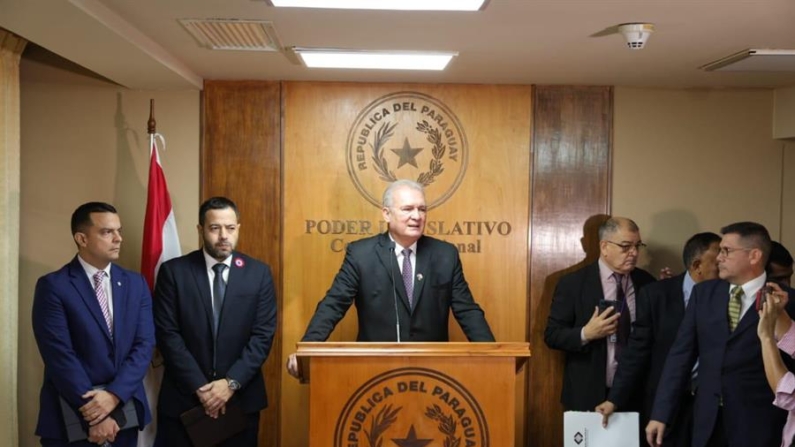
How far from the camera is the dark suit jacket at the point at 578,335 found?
4.89 m

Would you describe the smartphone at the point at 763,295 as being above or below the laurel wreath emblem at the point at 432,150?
below

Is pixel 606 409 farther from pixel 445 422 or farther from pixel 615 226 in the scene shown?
pixel 445 422

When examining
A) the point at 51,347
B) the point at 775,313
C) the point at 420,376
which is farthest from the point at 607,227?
the point at 51,347

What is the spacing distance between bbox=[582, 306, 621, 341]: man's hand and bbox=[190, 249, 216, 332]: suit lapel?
2.01m

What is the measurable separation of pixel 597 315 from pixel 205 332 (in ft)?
6.81

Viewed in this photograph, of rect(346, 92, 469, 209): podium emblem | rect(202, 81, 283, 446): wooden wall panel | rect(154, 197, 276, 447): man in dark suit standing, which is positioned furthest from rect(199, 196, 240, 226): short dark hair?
rect(346, 92, 469, 209): podium emblem

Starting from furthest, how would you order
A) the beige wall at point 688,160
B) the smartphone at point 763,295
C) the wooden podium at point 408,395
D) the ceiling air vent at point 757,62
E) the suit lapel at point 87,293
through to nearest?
1. the beige wall at point 688,160
2. the ceiling air vent at point 757,62
3. the suit lapel at point 87,293
4. the smartphone at point 763,295
5. the wooden podium at point 408,395

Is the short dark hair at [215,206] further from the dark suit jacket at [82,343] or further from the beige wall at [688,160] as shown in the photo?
the beige wall at [688,160]

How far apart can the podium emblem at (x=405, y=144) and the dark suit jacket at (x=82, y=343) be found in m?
1.74

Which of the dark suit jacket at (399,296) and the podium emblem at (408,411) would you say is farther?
the dark suit jacket at (399,296)

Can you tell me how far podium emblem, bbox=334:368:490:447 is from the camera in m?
3.26

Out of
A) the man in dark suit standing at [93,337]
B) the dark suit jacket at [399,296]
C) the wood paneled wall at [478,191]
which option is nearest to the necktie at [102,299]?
the man in dark suit standing at [93,337]

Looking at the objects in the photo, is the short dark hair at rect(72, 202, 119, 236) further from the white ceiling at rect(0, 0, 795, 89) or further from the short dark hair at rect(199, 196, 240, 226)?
the white ceiling at rect(0, 0, 795, 89)

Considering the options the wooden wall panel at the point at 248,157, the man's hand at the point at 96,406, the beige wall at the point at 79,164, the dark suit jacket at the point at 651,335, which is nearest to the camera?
the man's hand at the point at 96,406
